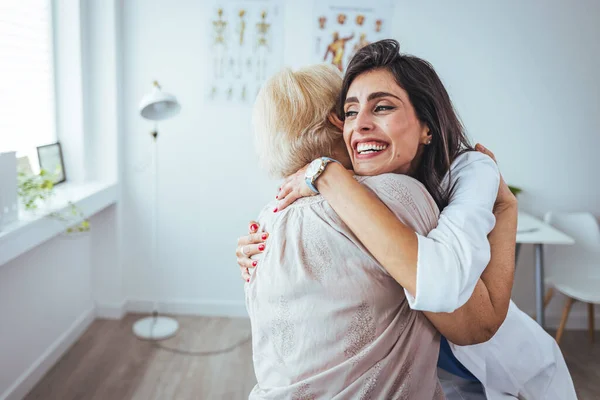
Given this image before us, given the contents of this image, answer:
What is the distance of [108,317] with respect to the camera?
12.0ft

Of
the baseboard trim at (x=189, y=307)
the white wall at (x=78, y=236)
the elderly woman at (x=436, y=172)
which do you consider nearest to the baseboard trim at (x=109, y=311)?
the white wall at (x=78, y=236)

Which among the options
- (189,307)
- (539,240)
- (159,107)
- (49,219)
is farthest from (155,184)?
(539,240)

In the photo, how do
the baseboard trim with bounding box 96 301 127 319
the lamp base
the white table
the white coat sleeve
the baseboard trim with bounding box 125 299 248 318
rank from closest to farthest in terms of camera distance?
the white coat sleeve, the white table, the lamp base, the baseboard trim with bounding box 96 301 127 319, the baseboard trim with bounding box 125 299 248 318

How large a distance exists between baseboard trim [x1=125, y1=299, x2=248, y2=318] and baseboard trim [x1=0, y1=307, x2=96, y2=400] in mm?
300

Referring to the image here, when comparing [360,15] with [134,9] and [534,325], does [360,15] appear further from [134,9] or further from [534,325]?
[534,325]

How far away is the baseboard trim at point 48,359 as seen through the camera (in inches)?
102

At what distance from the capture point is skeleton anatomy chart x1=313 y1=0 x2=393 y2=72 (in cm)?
346

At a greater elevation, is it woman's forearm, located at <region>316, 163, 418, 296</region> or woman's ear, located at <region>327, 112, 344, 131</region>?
woman's ear, located at <region>327, 112, 344, 131</region>

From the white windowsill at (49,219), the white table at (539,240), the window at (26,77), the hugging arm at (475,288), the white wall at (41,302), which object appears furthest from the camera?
the white table at (539,240)

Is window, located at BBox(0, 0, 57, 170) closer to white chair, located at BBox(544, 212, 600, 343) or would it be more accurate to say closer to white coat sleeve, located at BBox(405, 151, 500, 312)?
white coat sleeve, located at BBox(405, 151, 500, 312)

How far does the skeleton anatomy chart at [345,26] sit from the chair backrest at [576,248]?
1626 millimetres

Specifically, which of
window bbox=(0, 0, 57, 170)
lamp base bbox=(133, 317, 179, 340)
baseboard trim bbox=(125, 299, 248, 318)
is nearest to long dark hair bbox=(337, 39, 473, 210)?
window bbox=(0, 0, 57, 170)

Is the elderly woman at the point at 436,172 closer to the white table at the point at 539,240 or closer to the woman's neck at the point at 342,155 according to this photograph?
the woman's neck at the point at 342,155

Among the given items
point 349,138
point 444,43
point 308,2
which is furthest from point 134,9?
point 349,138
